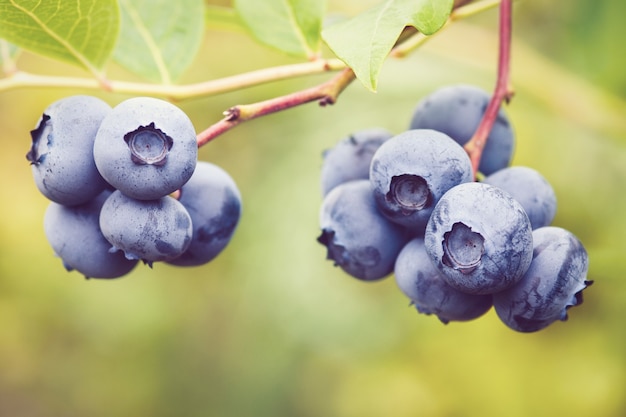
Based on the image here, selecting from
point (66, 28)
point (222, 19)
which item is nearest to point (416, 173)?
point (66, 28)

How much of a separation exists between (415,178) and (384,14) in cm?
27

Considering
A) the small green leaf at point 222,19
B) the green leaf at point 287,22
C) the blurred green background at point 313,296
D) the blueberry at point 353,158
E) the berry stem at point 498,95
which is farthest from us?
the blurred green background at point 313,296

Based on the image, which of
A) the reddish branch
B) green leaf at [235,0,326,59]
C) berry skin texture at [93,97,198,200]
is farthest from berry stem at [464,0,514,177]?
berry skin texture at [93,97,198,200]

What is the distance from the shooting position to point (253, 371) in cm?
348

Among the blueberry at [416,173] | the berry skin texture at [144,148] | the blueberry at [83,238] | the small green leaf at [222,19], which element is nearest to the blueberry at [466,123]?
the blueberry at [416,173]

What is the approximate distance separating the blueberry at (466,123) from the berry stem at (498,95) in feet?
0.13

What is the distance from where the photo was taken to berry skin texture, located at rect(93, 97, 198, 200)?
98cm

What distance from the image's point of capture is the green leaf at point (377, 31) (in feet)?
3.30

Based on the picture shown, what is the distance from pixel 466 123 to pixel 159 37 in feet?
2.58

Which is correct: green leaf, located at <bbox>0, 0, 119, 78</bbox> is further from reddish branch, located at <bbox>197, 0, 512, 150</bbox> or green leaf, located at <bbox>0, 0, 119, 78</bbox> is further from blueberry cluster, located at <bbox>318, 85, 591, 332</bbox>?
blueberry cluster, located at <bbox>318, 85, 591, 332</bbox>

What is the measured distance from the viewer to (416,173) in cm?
106

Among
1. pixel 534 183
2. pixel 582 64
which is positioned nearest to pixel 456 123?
pixel 534 183

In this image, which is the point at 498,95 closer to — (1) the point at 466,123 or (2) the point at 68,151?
(1) the point at 466,123

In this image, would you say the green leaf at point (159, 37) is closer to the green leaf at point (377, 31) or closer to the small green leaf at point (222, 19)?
the small green leaf at point (222, 19)
